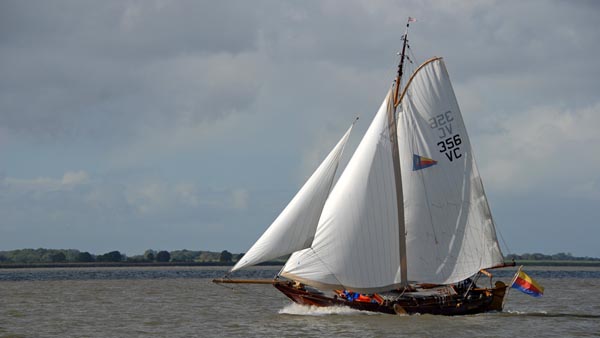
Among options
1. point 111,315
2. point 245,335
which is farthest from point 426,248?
point 111,315

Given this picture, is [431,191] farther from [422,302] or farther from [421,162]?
[422,302]

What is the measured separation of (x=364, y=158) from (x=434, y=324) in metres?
8.89

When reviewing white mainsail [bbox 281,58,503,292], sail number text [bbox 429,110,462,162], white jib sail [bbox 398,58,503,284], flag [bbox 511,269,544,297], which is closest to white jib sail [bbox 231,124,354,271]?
white mainsail [bbox 281,58,503,292]

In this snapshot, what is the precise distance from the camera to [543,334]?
4125 centimetres

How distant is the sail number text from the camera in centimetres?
4650

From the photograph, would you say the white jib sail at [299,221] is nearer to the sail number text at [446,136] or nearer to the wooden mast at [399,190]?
the wooden mast at [399,190]

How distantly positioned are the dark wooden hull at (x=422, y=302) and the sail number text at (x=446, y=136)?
7445mm

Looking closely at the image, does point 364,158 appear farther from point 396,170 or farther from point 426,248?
point 426,248

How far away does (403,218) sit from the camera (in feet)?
151

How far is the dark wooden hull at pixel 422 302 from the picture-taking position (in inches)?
1788

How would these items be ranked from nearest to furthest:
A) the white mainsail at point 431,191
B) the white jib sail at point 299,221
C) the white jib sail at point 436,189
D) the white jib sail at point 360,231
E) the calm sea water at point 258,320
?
the calm sea water at point 258,320 < the white jib sail at point 299,221 < the white jib sail at point 360,231 < the white mainsail at point 431,191 < the white jib sail at point 436,189

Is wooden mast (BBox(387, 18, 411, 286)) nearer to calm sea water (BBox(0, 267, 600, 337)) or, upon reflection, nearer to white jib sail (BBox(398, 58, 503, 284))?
white jib sail (BBox(398, 58, 503, 284))

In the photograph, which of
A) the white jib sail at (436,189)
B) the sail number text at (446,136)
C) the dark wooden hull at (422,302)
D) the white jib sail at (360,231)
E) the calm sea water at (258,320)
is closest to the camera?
the calm sea water at (258,320)

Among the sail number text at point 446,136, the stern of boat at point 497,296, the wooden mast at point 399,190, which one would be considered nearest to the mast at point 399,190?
the wooden mast at point 399,190
